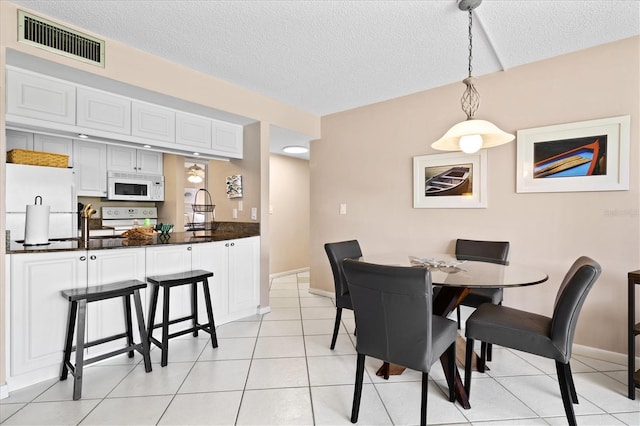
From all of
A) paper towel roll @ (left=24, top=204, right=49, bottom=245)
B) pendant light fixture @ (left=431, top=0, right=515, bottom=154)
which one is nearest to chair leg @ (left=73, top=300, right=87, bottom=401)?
paper towel roll @ (left=24, top=204, right=49, bottom=245)

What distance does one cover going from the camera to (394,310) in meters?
1.58

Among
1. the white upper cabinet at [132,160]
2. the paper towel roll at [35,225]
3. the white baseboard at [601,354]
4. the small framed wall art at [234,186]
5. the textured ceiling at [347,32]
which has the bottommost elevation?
the white baseboard at [601,354]

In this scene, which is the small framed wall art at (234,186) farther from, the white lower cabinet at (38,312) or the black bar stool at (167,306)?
the white lower cabinet at (38,312)

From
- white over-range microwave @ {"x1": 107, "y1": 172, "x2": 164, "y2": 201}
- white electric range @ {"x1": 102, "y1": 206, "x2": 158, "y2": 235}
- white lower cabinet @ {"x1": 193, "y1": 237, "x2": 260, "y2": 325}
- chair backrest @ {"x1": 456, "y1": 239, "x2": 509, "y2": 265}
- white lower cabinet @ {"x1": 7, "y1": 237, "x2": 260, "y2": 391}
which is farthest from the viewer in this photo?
white electric range @ {"x1": 102, "y1": 206, "x2": 158, "y2": 235}

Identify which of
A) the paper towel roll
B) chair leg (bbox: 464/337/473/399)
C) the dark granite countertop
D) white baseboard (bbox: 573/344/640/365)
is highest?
the paper towel roll

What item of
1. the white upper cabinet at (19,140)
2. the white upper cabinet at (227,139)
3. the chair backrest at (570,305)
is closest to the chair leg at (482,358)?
the chair backrest at (570,305)

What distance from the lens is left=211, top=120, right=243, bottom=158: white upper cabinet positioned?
346 centimetres

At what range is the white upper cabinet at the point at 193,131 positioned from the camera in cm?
313

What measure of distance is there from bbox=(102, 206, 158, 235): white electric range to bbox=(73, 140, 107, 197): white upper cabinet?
301mm

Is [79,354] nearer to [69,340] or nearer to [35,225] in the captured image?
[69,340]

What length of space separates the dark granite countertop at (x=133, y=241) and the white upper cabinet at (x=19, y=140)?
4.00ft

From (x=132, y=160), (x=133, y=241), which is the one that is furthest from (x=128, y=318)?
(x=132, y=160)

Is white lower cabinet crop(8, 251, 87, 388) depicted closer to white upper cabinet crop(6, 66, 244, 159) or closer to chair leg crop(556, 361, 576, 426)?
white upper cabinet crop(6, 66, 244, 159)

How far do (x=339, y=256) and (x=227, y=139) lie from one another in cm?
192
